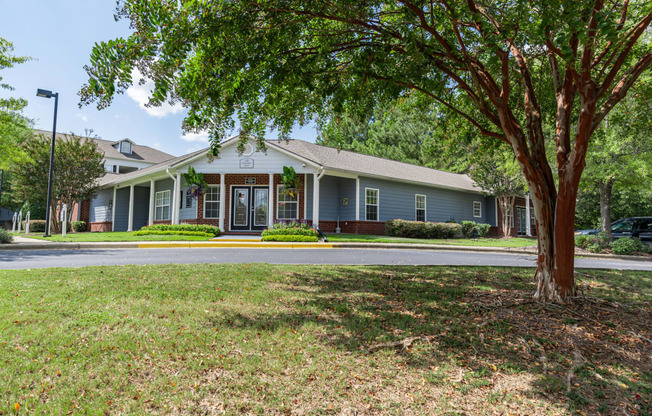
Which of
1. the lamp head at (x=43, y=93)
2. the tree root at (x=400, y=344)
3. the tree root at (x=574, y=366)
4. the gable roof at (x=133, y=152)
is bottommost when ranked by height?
the tree root at (x=574, y=366)

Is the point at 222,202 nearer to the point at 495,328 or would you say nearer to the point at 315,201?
the point at 315,201

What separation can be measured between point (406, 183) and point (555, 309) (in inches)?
685

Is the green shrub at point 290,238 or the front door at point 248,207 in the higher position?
the front door at point 248,207

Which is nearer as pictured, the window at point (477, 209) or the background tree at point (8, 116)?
the background tree at point (8, 116)

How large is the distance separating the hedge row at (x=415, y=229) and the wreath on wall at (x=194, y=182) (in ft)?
32.9

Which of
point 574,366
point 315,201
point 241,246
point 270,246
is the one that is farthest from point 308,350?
point 315,201

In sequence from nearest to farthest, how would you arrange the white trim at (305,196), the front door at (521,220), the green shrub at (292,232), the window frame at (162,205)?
1. the green shrub at (292,232)
2. the white trim at (305,196)
3. the window frame at (162,205)
4. the front door at (521,220)

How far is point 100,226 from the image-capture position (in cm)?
2575

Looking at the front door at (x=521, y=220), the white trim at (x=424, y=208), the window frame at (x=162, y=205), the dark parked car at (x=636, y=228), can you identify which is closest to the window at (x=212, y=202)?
the window frame at (x=162, y=205)

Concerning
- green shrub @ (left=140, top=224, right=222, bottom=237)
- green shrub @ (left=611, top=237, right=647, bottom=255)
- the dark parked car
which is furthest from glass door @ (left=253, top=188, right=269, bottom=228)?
the dark parked car

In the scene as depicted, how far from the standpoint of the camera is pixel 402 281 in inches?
260

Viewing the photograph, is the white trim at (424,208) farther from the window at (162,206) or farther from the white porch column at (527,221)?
the window at (162,206)

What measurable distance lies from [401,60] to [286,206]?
44.5ft

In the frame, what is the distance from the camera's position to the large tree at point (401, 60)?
15.0ft
